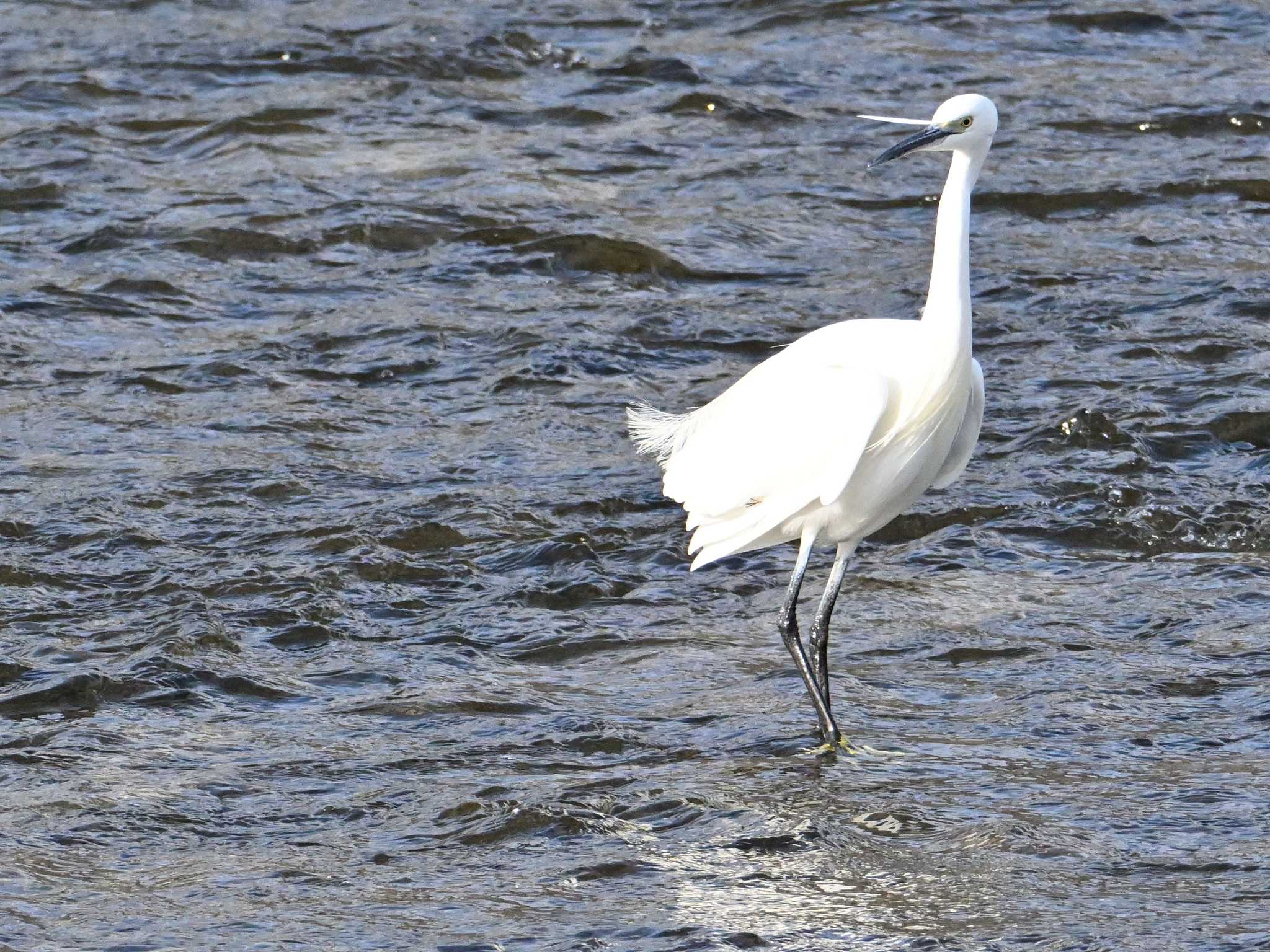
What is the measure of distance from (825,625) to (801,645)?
17 cm

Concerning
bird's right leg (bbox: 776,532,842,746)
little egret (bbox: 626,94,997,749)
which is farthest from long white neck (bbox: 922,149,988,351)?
bird's right leg (bbox: 776,532,842,746)

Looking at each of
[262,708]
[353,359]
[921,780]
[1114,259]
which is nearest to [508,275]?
[353,359]

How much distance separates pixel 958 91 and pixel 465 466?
15.4ft

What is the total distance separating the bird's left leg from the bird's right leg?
0.03 m

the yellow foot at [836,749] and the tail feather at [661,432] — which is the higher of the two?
the tail feather at [661,432]

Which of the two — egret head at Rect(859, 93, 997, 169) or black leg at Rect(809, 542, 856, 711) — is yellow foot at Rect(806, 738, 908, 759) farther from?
egret head at Rect(859, 93, 997, 169)

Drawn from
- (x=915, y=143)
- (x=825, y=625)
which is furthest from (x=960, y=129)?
(x=825, y=625)

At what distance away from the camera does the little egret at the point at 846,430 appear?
4785mm

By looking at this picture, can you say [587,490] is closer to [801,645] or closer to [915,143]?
[801,645]

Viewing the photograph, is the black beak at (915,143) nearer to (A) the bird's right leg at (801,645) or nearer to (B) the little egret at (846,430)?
(B) the little egret at (846,430)

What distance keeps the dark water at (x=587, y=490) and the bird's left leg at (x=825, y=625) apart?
15cm

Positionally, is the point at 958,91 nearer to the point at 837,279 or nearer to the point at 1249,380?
the point at 837,279

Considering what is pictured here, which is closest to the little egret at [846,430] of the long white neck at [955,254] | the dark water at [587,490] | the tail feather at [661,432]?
the long white neck at [955,254]

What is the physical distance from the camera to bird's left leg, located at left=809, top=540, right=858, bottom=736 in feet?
17.0
